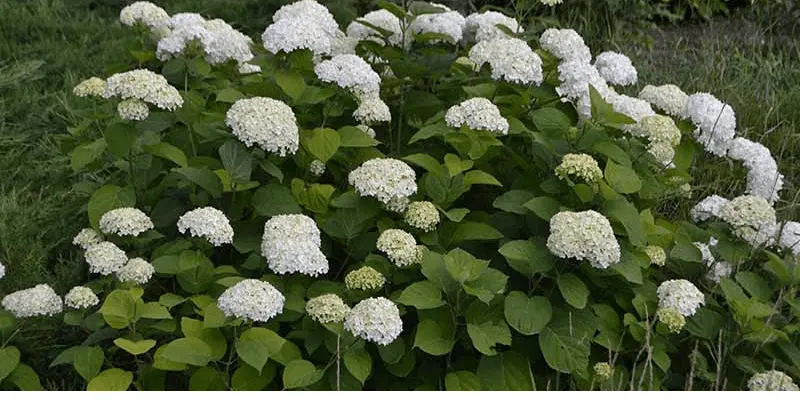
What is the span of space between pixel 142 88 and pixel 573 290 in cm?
125

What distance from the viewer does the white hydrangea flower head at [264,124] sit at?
258 centimetres

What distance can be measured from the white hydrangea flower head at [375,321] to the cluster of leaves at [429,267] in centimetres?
6

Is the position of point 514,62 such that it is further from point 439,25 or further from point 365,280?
point 365,280

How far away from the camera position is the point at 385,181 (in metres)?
2.59

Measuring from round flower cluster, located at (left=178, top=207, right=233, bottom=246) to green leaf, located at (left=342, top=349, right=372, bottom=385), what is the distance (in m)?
0.44

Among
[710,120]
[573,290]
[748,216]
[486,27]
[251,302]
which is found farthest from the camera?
[486,27]

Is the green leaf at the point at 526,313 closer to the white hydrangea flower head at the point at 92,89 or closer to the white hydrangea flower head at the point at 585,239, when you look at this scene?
the white hydrangea flower head at the point at 585,239

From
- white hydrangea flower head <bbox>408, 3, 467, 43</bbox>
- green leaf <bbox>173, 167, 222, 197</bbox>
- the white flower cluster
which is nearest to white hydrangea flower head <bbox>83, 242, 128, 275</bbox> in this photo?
green leaf <bbox>173, 167, 222, 197</bbox>

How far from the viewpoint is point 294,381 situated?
2.34m

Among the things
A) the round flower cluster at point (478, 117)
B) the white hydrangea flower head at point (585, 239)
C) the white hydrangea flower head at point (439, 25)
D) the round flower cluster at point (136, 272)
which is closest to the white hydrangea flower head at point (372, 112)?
the round flower cluster at point (478, 117)

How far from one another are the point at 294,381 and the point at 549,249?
2.43 feet

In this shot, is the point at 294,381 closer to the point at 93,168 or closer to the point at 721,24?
the point at 93,168

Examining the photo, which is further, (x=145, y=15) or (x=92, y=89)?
(x=145, y=15)

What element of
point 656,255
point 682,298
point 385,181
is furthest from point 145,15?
point 682,298
